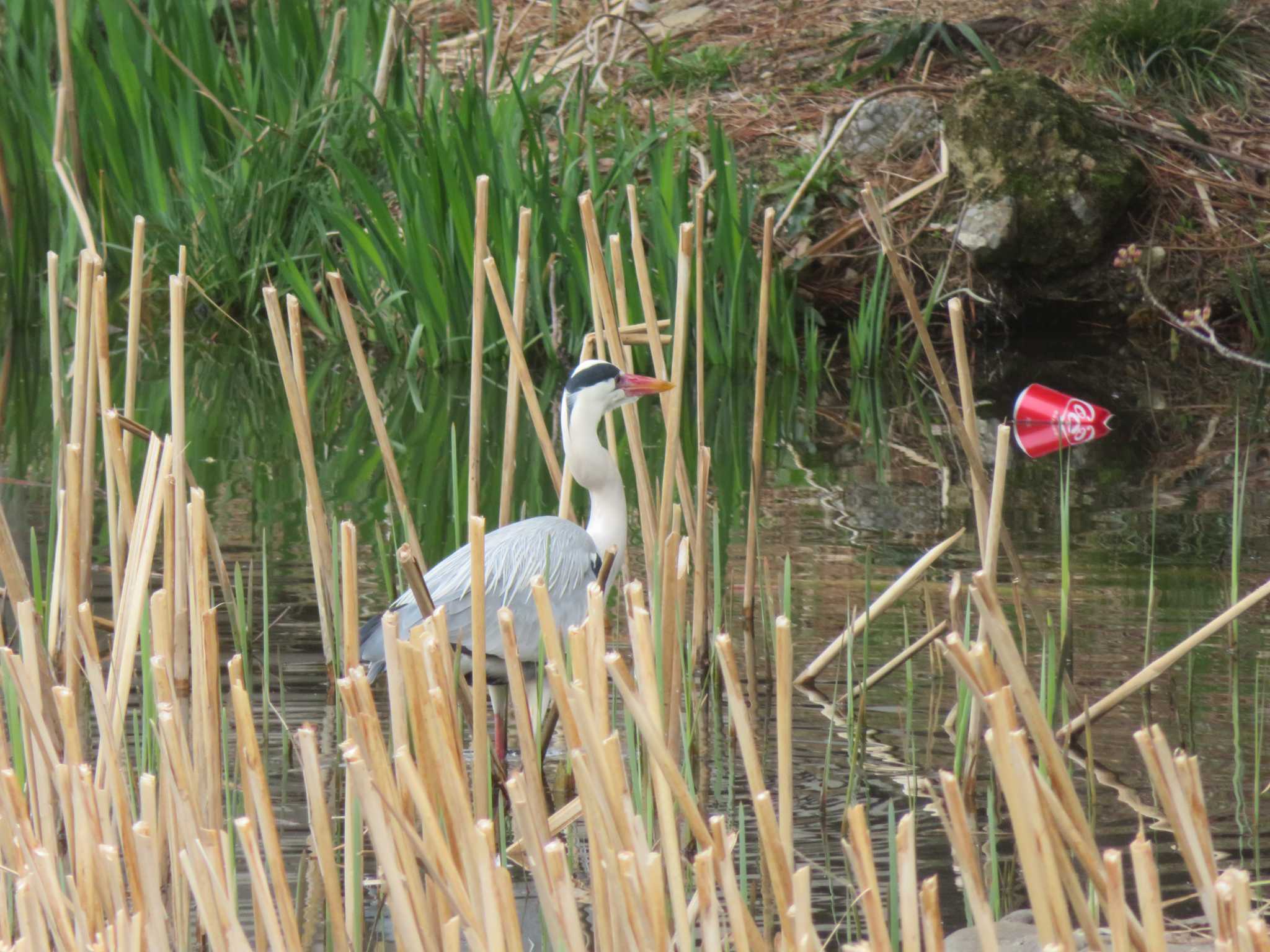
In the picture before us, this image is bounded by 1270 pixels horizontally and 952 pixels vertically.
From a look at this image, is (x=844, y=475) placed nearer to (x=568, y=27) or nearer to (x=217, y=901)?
(x=217, y=901)

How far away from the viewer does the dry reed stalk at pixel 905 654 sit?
3016 millimetres

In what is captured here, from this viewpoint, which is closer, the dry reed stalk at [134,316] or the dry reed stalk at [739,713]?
the dry reed stalk at [739,713]

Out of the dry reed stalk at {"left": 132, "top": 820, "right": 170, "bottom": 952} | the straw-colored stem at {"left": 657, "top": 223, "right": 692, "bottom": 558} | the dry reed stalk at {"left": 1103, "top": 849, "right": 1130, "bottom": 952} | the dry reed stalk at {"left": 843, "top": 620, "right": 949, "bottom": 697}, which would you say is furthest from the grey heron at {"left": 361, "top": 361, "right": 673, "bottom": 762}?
the dry reed stalk at {"left": 1103, "top": 849, "right": 1130, "bottom": 952}

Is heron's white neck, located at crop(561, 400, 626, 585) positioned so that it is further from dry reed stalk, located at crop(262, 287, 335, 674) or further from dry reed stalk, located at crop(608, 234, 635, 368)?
dry reed stalk, located at crop(262, 287, 335, 674)

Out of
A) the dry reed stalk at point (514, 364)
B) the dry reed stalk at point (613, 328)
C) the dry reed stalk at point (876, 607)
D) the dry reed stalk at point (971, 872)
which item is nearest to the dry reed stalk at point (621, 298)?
the dry reed stalk at point (613, 328)

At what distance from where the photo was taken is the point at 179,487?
2203 mm

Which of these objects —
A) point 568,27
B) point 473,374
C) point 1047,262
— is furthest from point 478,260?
point 568,27

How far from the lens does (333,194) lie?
7.20 meters

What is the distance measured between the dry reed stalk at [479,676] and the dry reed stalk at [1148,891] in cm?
82

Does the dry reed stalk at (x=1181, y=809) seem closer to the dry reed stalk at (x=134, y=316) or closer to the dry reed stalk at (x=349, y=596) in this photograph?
the dry reed stalk at (x=349, y=596)

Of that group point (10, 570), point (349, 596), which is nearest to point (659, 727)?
point (349, 596)

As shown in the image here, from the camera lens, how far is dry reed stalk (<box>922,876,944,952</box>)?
52.2 inches

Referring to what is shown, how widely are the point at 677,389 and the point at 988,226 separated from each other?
18.1ft

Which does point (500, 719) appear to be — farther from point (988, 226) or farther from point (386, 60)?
point (988, 226)
